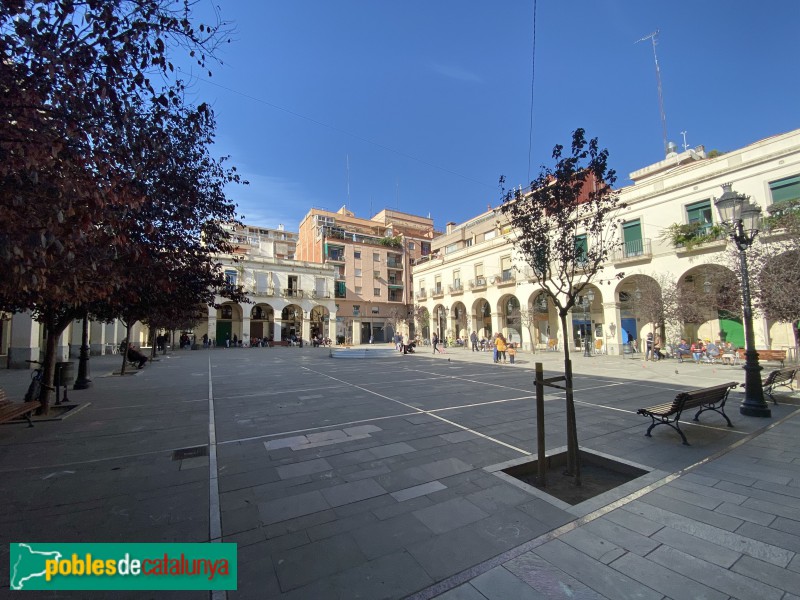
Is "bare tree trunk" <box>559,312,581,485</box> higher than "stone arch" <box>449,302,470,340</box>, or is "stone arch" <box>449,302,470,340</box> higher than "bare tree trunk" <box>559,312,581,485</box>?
"stone arch" <box>449,302,470,340</box>

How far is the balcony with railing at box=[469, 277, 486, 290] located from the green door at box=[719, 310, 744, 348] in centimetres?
1664

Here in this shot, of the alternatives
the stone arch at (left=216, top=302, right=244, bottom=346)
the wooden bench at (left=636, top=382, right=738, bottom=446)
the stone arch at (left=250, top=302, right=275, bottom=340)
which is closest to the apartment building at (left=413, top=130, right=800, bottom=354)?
the wooden bench at (left=636, top=382, right=738, bottom=446)

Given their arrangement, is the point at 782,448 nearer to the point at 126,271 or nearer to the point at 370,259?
the point at 126,271

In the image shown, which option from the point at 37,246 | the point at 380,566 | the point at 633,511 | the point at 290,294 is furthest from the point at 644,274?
the point at 290,294

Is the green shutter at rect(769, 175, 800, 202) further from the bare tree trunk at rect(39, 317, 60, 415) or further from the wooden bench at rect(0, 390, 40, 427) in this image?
the bare tree trunk at rect(39, 317, 60, 415)

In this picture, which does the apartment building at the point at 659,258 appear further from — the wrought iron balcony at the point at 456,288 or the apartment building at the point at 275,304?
the apartment building at the point at 275,304

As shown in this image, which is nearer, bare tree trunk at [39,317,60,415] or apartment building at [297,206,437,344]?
bare tree trunk at [39,317,60,415]

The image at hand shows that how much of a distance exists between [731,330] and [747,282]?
15.8m

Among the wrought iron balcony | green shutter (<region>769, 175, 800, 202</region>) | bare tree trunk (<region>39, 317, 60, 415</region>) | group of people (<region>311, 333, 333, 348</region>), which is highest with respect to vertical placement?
green shutter (<region>769, 175, 800, 202</region>)

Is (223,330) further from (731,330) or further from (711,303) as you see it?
(731,330)

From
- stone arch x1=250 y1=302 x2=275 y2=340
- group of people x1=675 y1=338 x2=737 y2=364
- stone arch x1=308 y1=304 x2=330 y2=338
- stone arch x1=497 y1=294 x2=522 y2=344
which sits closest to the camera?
group of people x1=675 y1=338 x2=737 y2=364

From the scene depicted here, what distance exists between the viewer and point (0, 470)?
434 cm

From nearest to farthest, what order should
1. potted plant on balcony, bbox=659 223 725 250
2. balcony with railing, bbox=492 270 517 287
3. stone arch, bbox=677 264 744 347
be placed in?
stone arch, bbox=677 264 744 347
potted plant on balcony, bbox=659 223 725 250
balcony with railing, bbox=492 270 517 287

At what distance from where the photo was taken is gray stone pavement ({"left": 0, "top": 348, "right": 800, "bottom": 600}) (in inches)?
93.0
